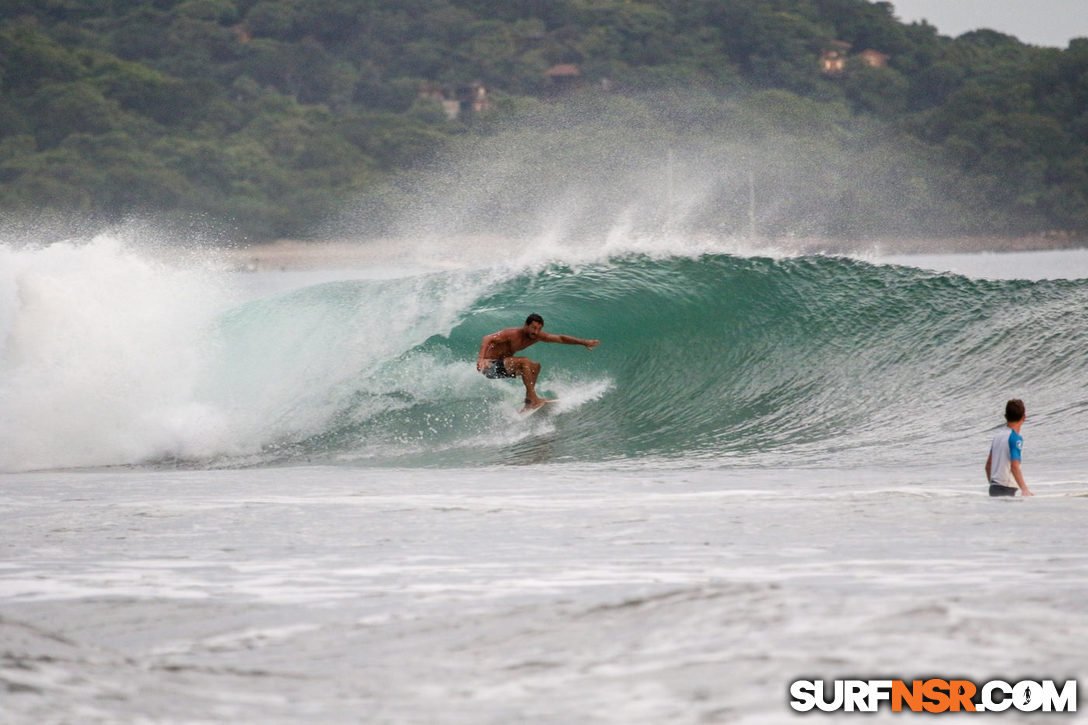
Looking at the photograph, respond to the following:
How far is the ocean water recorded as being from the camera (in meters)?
3.89

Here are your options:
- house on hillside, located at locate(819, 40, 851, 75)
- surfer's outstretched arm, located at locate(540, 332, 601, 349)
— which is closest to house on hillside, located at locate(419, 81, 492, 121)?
house on hillside, located at locate(819, 40, 851, 75)

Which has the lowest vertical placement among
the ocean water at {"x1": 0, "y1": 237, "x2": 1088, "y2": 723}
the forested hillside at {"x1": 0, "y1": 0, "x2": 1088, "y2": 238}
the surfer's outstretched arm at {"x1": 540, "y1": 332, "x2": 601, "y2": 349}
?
the ocean water at {"x1": 0, "y1": 237, "x2": 1088, "y2": 723}

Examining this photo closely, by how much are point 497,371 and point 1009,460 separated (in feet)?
16.0

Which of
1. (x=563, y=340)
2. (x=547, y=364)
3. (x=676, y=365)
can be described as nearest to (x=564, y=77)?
(x=676, y=365)

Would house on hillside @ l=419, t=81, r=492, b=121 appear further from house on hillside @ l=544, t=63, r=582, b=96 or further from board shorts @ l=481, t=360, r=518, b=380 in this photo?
board shorts @ l=481, t=360, r=518, b=380

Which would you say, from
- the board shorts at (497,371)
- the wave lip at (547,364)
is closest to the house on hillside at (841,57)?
the wave lip at (547,364)

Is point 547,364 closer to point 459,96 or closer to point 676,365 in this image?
point 676,365

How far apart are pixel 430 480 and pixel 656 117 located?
72232mm

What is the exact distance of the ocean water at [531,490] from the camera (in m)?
3.89

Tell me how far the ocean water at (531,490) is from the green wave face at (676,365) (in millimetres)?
45

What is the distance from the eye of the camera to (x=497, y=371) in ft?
36.4

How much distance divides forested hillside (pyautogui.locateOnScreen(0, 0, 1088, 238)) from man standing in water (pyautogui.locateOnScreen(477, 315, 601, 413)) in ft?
155

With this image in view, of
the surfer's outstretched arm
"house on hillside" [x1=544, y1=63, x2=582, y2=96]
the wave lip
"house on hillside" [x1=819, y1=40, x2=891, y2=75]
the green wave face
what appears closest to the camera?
the green wave face

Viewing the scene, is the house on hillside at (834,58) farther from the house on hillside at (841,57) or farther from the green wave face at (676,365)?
the green wave face at (676,365)
